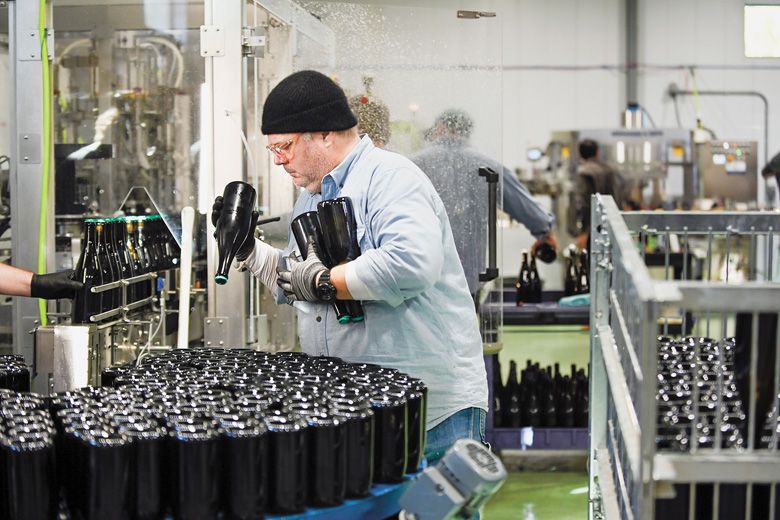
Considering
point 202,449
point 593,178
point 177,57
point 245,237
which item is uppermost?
point 177,57

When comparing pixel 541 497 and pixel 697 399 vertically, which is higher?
pixel 697 399

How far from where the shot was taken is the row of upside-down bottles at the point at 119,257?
3.51 meters

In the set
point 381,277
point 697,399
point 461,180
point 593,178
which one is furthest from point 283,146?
point 593,178

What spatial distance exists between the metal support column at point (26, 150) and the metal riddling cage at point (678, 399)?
2102mm

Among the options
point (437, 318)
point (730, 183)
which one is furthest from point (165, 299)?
point (730, 183)

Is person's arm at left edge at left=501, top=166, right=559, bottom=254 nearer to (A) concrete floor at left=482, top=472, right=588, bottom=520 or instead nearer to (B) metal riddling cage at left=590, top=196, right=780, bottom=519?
(A) concrete floor at left=482, top=472, right=588, bottom=520

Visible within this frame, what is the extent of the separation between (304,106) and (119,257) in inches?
46.1

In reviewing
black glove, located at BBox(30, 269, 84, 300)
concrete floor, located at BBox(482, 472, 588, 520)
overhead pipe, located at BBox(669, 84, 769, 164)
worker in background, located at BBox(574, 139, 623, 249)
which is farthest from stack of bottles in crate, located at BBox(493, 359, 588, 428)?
overhead pipe, located at BBox(669, 84, 769, 164)

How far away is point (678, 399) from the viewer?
2.19 meters

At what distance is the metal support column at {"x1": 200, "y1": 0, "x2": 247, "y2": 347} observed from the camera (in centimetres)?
371

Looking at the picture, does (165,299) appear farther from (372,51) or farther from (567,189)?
(567,189)

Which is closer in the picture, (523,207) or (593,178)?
(523,207)

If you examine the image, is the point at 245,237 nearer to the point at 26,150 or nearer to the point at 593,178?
the point at 26,150

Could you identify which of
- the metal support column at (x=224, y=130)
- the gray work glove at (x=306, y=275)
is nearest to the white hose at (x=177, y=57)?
the metal support column at (x=224, y=130)
